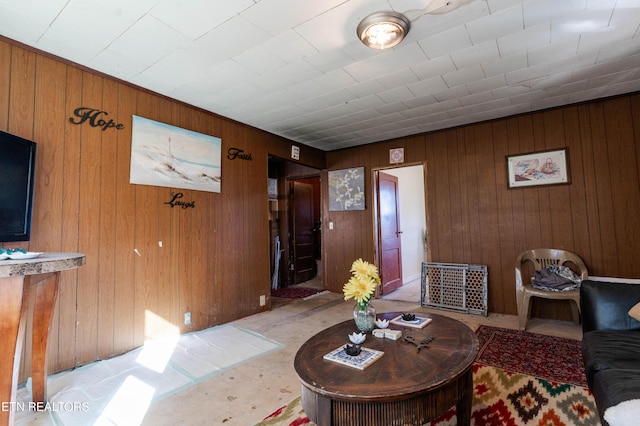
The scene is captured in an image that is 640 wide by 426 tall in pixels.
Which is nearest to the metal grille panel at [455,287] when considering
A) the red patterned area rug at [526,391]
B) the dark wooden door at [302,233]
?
the red patterned area rug at [526,391]

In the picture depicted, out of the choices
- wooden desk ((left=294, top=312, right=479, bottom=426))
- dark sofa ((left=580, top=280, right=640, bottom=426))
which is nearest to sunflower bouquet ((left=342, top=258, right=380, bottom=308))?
wooden desk ((left=294, top=312, right=479, bottom=426))

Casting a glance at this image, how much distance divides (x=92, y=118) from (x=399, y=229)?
474 centimetres

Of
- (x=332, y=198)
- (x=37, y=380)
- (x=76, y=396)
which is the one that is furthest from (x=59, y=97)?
(x=332, y=198)

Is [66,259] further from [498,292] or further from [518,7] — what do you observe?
[498,292]

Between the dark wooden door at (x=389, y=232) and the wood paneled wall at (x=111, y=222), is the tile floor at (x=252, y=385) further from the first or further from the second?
the dark wooden door at (x=389, y=232)

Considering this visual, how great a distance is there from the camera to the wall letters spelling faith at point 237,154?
3.70m

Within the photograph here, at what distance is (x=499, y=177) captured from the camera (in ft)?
12.7

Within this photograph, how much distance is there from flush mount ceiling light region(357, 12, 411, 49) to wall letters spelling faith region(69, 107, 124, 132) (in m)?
2.24

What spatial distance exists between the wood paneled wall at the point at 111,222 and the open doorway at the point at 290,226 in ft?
6.39

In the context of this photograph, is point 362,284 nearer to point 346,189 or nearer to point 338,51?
point 338,51

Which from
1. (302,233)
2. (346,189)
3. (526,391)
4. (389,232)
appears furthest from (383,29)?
(302,233)

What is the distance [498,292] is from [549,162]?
168 cm

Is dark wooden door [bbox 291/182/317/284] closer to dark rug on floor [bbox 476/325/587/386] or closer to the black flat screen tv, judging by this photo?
dark rug on floor [bbox 476/325/587/386]

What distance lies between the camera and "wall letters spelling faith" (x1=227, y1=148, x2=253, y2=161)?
3702 mm
